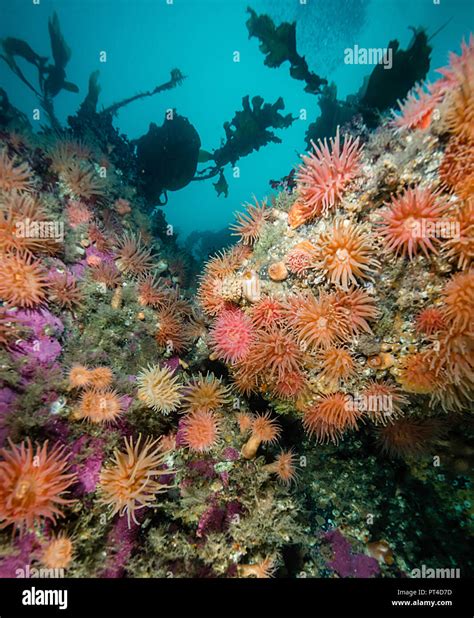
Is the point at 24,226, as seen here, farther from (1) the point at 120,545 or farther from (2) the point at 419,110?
(2) the point at 419,110

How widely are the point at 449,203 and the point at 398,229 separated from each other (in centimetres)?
48

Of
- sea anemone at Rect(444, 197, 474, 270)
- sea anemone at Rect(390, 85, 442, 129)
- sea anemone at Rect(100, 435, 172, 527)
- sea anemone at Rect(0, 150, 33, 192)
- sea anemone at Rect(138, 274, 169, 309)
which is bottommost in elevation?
sea anemone at Rect(100, 435, 172, 527)

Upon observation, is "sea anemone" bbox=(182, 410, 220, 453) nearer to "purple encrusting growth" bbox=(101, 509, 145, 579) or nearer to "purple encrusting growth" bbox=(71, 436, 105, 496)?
"purple encrusting growth" bbox=(101, 509, 145, 579)

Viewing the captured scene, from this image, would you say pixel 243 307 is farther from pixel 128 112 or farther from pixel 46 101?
pixel 128 112

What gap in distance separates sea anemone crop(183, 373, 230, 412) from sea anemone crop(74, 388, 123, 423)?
108 centimetres

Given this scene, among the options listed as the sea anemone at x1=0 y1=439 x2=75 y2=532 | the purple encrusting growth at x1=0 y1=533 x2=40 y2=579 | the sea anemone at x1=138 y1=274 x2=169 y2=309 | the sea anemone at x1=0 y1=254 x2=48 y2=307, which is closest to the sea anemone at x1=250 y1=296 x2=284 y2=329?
the sea anemone at x1=138 y1=274 x2=169 y2=309

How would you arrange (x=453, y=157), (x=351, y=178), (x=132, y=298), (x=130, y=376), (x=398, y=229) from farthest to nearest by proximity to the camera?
(x=132, y=298)
(x=130, y=376)
(x=351, y=178)
(x=398, y=229)
(x=453, y=157)

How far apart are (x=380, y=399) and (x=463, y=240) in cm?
205

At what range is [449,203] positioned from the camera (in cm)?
298

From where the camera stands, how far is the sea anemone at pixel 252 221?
4.69 m

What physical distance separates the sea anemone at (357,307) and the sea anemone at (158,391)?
243 cm

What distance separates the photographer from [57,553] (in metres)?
3.17

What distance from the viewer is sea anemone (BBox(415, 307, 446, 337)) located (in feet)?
10.8

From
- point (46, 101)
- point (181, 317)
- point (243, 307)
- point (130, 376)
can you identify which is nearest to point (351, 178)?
point (243, 307)
